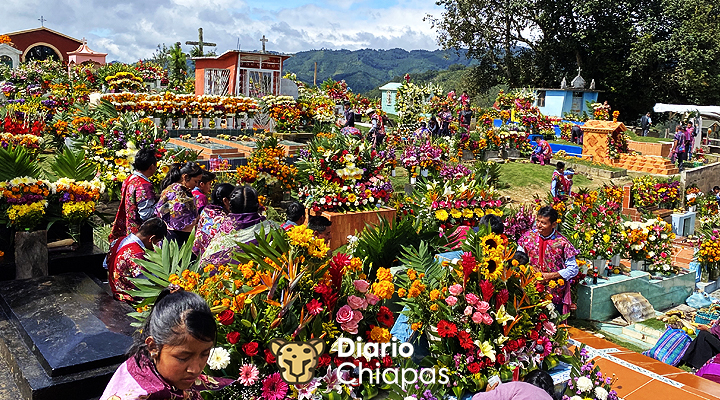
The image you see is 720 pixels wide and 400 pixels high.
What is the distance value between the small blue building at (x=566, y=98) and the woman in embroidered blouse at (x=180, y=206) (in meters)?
26.5

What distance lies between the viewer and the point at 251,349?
9.78ft

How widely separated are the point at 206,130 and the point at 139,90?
3530mm

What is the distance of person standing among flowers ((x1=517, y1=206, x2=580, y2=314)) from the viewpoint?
213 inches

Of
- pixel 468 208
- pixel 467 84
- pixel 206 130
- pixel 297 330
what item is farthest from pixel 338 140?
pixel 467 84

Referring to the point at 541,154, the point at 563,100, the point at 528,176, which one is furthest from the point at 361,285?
the point at 563,100

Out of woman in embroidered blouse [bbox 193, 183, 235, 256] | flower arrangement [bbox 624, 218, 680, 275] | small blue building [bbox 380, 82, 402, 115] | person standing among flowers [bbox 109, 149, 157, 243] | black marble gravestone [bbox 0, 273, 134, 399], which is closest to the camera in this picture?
A: black marble gravestone [bbox 0, 273, 134, 399]

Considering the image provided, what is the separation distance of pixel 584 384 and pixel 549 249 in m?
2.17

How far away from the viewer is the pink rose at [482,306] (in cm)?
350

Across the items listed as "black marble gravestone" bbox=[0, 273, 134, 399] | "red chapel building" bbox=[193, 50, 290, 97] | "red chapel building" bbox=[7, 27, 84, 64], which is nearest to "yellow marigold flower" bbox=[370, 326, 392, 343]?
"black marble gravestone" bbox=[0, 273, 134, 399]

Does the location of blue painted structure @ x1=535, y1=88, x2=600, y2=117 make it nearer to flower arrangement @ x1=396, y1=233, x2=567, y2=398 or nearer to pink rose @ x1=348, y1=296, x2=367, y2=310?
flower arrangement @ x1=396, y1=233, x2=567, y2=398

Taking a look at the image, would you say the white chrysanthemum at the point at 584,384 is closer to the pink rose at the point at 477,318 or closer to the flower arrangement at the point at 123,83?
the pink rose at the point at 477,318

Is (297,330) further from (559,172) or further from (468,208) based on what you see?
(559,172)

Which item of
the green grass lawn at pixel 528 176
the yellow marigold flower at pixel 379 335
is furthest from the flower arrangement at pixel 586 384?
the green grass lawn at pixel 528 176

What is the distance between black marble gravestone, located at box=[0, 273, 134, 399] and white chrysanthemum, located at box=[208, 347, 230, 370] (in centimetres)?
107
